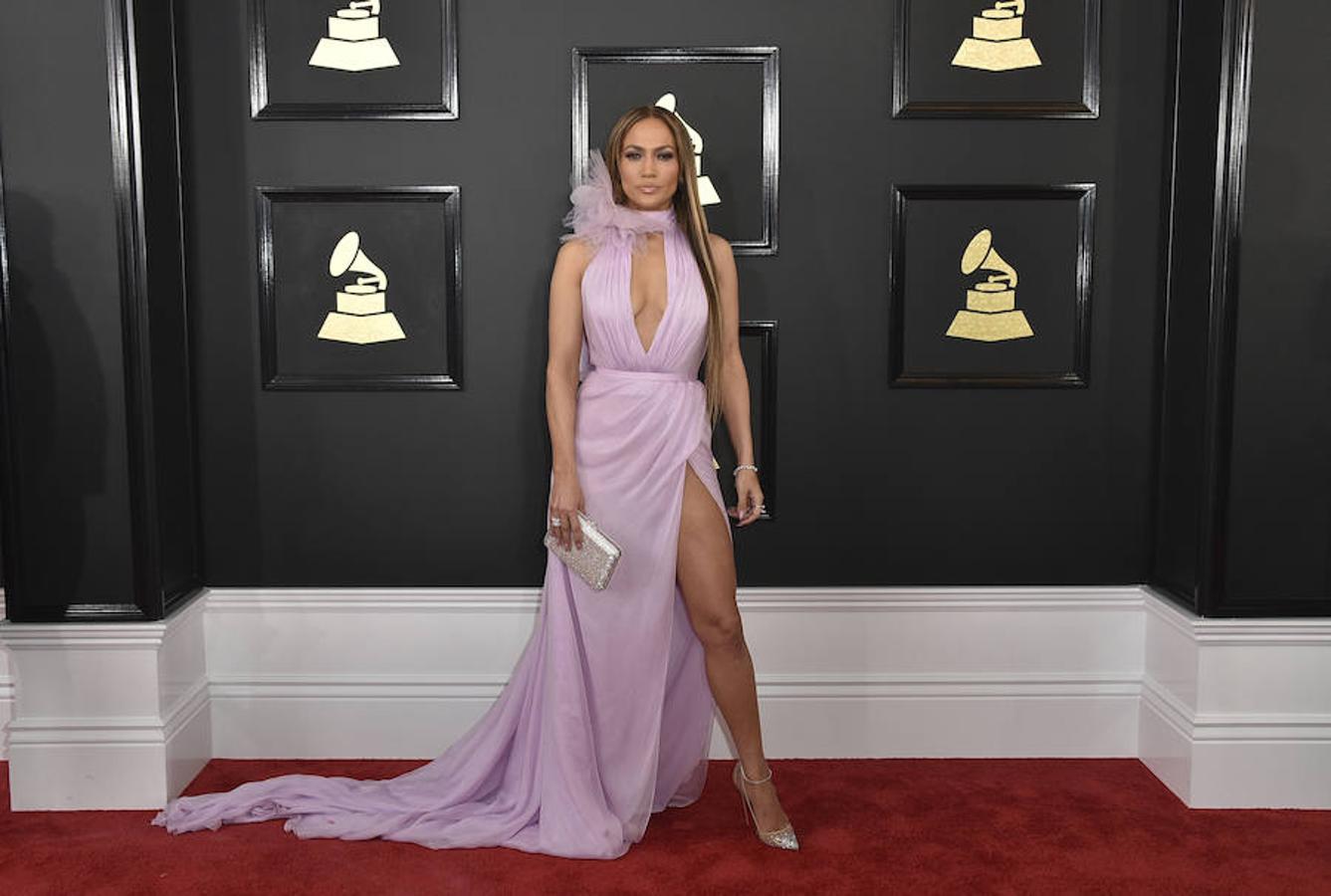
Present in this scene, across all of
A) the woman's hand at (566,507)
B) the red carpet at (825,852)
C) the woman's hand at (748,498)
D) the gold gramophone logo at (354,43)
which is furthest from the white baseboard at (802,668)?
the gold gramophone logo at (354,43)

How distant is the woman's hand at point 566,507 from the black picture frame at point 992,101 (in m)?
1.50

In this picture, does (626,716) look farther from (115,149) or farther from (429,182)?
(115,149)

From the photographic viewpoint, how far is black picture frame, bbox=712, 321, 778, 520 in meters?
3.50

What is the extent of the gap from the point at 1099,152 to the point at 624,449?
5.70 feet

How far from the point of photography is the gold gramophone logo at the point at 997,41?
3.44 metres

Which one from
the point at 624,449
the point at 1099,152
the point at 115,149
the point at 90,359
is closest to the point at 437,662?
the point at 624,449

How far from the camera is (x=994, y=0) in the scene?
3430 mm

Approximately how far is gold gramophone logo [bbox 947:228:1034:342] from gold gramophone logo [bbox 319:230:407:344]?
1.71 meters

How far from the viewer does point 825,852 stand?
296 cm

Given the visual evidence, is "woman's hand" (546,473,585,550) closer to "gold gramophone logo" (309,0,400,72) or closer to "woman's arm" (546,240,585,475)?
"woman's arm" (546,240,585,475)

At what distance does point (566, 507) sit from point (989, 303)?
147 cm

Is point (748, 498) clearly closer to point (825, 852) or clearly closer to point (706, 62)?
point (825, 852)

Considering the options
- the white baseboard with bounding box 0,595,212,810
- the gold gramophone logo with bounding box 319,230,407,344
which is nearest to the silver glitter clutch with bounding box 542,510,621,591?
the gold gramophone logo with bounding box 319,230,407,344

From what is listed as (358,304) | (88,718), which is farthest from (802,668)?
(88,718)
